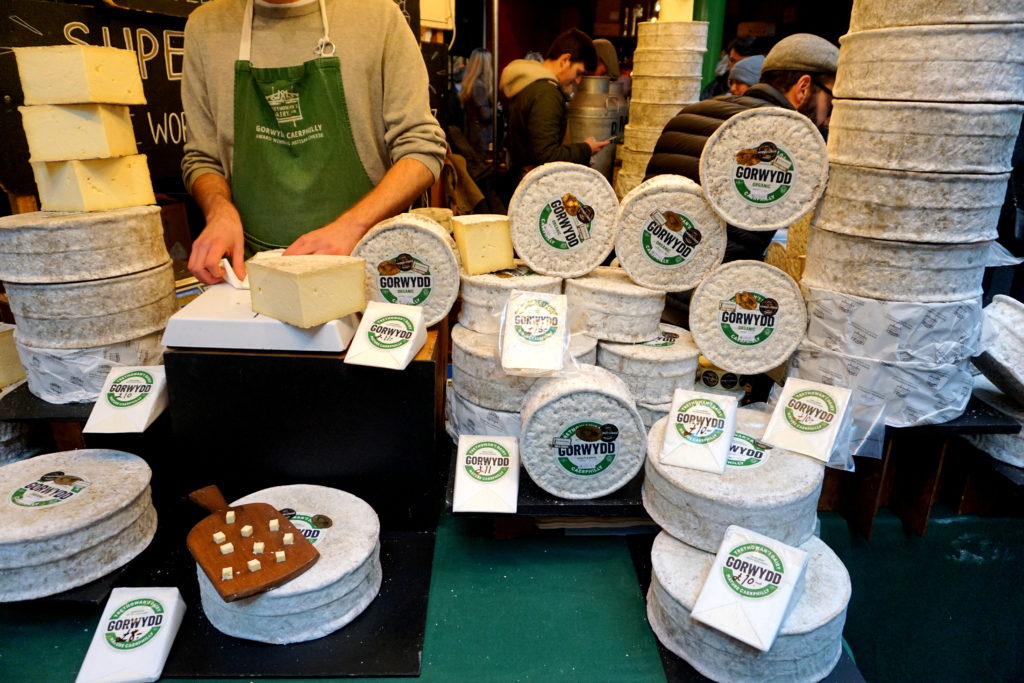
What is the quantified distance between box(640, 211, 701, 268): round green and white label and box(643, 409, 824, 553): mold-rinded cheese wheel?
54 cm

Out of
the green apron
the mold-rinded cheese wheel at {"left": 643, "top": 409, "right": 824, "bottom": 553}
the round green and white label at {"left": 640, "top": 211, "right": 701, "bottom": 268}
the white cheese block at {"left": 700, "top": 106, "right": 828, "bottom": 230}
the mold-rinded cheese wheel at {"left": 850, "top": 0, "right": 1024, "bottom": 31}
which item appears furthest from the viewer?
the green apron

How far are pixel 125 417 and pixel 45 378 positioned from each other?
442 mm

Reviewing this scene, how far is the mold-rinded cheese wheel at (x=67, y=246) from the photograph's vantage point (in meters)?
1.81

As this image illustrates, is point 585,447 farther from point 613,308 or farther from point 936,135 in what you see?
point 936,135

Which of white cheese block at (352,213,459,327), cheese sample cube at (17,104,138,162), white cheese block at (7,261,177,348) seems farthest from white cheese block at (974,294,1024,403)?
cheese sample cube at (17,104,138,162)

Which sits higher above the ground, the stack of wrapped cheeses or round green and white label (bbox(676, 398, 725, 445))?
the stack of wrapped cheeses

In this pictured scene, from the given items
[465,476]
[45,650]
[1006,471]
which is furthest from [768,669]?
[45,650]

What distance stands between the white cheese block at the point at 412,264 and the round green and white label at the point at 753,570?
39.5 inches

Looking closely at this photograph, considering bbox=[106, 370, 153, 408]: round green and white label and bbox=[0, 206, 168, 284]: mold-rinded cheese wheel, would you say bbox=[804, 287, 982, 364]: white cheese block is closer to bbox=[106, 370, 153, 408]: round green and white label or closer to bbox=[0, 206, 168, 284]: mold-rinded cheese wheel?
bbox=[106, 370, 153, 408]: round green and white label

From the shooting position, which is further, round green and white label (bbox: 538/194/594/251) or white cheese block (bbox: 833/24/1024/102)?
round green and white label (bbox: 538/194/594/251)

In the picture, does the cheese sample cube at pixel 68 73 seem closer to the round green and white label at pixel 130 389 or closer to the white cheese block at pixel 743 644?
the round green and white label at pixel 130 389

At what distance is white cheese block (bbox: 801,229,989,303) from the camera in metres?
1.74

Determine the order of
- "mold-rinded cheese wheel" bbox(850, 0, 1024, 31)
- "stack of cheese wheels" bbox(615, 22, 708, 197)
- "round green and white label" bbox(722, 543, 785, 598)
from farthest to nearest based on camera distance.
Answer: "stack of cheese wheels" bbox(615, 22, 708, 197)
"mold-rinded cheese wheel" bbox(850, 0, 1024, 31)
"round green and white label" bbox(722, 543, 785, 598)

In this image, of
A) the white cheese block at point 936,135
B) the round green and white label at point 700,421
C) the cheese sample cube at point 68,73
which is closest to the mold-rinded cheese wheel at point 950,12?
the white cheese block at point 936,135
